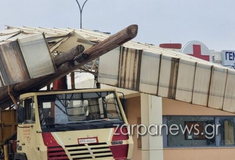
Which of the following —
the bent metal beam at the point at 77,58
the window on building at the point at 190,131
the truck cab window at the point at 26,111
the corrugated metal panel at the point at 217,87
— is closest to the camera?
the bent metal beam at the point at 77,58

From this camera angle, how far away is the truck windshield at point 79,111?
11.4 m

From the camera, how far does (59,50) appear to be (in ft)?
41.6

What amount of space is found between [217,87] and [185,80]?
96cm

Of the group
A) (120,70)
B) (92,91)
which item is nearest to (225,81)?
(120,70)

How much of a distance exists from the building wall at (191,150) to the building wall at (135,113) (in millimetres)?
1115

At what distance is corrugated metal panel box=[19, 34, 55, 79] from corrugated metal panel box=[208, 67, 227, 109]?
→ 4.52m

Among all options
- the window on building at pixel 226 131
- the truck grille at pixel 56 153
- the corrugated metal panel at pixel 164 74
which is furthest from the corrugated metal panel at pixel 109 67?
the window on building at pixel 226 131

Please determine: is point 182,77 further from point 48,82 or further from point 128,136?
point 48,82

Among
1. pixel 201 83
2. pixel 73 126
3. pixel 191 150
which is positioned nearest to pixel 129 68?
pixel 201 83

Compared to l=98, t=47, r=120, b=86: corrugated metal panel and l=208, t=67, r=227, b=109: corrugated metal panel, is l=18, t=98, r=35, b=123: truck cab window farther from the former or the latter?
l=208, t=67, r=227, b=109: corrugated metal panel

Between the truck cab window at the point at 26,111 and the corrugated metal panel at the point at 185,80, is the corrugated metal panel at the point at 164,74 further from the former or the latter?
the truck cab window at the point at 26,111

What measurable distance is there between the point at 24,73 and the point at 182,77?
164 inches

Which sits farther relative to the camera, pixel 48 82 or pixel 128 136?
pixel 48 82

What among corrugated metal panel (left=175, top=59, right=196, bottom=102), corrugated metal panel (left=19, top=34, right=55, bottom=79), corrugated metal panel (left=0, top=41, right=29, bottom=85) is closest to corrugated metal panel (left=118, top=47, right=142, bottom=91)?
corrugated metal panel (left=175, top=59, right=196, bottom=102)
